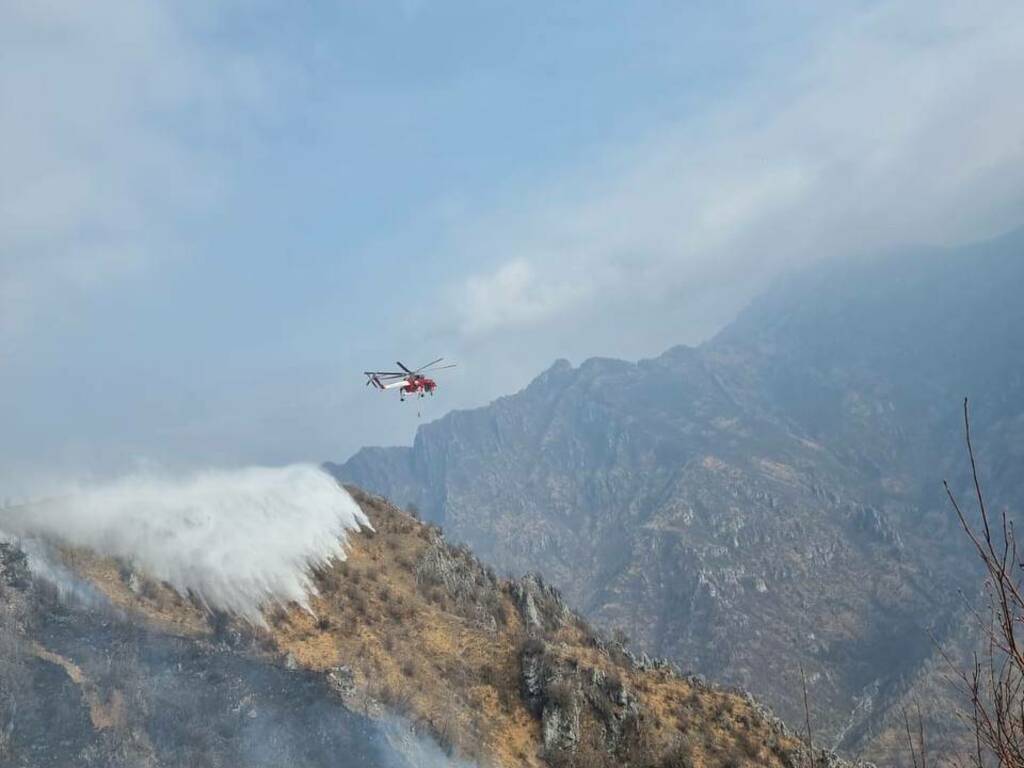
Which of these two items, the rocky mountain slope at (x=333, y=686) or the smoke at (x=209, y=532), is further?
the smoke at (x=209, y=532)

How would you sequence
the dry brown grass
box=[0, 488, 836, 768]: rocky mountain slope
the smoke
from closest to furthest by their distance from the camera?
box=[0, 488, 836, 768]: rocky mountain slope, the dry brown grass, the smoke

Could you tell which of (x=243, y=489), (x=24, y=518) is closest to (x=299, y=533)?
(x=243, y=489)

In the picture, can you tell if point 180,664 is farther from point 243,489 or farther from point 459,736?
point 243,489

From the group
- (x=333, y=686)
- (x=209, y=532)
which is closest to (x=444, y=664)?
(x=333, y=686)

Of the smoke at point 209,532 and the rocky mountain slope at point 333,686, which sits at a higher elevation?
the smoke at point 209,532

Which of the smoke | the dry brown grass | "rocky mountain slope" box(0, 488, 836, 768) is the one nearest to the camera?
"rocky mountain slope" box(0, 488, 836, 768)

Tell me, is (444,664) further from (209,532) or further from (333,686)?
(209,532)
